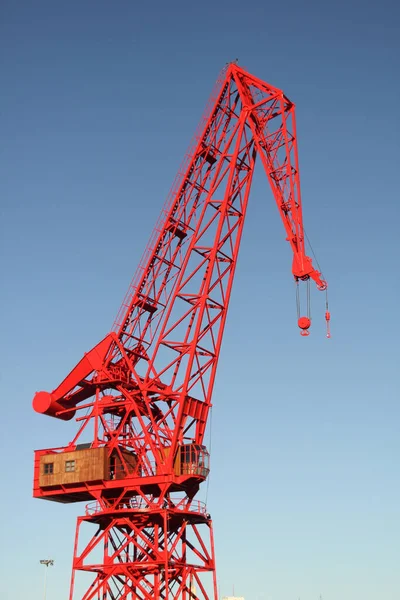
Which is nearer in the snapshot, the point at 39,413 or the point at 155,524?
the point at 155,524

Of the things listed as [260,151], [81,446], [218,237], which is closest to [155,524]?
[81,446]

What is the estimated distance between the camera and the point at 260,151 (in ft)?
222

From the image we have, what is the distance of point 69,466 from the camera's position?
65.1 meters

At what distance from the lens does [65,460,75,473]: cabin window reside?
2554 inches

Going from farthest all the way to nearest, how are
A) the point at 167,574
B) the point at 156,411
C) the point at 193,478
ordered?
the point at 156,411, the point at 193,478, the point at 167,574

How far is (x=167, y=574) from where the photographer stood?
58.3 m

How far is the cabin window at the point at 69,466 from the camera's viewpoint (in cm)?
6488

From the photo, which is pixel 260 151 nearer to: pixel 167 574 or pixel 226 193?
pixel 226 193

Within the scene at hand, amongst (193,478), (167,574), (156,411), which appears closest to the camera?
(167,574)

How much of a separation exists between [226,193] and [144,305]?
10.8m

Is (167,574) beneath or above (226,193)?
beneath

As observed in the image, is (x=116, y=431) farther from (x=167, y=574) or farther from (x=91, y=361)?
(x=167, y=574)

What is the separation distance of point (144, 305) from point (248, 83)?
1914 cm

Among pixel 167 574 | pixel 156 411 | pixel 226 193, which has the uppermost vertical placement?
pixel 226 193
